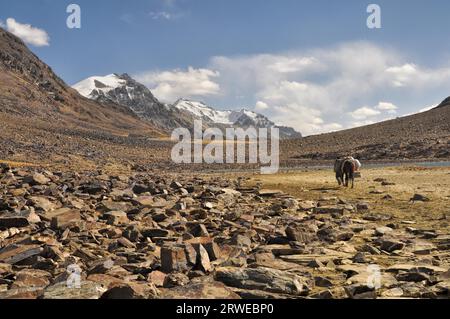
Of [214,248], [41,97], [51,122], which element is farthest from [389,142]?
[41,97]

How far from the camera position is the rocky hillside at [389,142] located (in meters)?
71.0

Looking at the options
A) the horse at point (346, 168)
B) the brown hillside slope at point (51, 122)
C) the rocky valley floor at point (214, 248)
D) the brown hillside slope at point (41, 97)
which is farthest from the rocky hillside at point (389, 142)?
the rocky valley floor at point (214, 248)

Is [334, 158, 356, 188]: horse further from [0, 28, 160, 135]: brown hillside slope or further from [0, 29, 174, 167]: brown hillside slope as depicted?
[0, 28, 160, 135]: brown hillside slope

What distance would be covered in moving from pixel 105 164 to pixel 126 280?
40.2m

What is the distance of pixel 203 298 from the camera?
6605mm

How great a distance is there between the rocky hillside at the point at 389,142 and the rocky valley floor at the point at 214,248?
56.2 metres

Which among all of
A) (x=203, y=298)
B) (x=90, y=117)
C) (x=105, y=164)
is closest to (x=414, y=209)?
(x=203, y=298)

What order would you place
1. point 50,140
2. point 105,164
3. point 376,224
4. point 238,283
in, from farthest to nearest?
point 50,140
point 105,164
point 376,224
point 238,283

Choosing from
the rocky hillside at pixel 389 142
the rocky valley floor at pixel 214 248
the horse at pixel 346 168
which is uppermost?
the rocky hillside at pixel 389 142

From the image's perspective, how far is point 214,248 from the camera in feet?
31.1

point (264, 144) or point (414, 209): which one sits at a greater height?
point (264, 144)

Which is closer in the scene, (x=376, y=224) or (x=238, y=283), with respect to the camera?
(x=238, y=283)

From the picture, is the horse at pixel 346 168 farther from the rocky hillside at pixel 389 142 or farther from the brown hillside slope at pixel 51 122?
the rocky hillside at pixel 389 142
